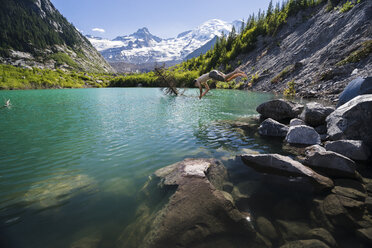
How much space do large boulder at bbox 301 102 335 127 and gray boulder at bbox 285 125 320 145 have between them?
3183mm

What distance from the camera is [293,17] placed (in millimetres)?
81688

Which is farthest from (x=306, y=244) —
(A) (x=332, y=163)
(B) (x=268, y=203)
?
(A) (x=332, y=163)

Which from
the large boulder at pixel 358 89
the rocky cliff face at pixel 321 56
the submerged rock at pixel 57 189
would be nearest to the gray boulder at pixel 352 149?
the large boulder at pixel 358 89

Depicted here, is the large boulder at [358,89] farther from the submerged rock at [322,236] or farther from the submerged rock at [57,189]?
the submerged rock at [57,189]

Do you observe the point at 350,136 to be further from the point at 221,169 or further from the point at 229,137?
the point at 221,169

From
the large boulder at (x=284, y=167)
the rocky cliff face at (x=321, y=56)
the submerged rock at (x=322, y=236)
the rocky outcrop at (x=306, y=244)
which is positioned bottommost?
the submerged rock at (x=322, y=236)

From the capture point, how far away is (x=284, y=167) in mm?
7691

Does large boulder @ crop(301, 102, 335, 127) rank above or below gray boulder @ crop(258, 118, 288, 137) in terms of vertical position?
above

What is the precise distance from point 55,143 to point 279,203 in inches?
540

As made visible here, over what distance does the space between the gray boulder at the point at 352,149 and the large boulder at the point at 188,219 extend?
720 cm

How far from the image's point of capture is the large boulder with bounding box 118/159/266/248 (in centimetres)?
442

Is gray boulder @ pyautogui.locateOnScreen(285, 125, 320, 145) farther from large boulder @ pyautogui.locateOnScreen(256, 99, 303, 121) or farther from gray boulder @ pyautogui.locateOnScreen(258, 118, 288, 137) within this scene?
large boulder @ pyautogui.locateOnScreen(256, 99, 303, 121)

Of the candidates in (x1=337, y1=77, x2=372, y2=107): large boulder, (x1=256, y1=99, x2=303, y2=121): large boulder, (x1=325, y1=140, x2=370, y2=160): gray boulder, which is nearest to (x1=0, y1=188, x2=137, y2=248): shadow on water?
(x1=325, y1=140, x2=370, y2=160): gray boulder

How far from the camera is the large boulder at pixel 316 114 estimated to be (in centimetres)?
1364
